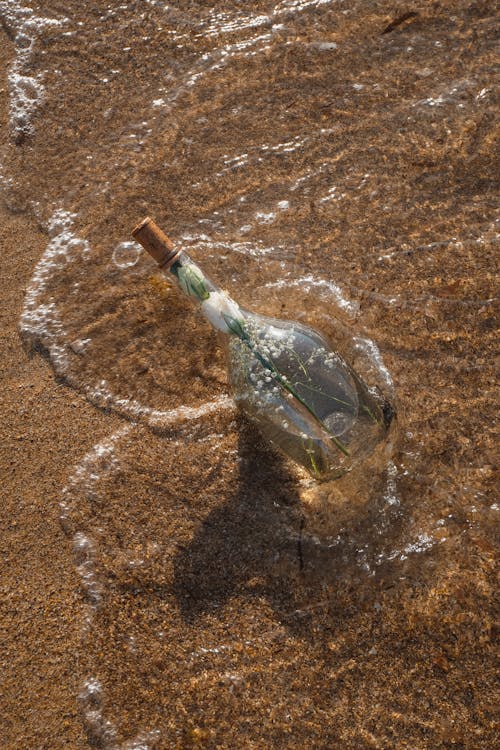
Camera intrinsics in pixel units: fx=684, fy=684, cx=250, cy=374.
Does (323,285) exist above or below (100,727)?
above

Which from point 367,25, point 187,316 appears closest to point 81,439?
point 187,316

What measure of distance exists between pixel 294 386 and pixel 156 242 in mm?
496

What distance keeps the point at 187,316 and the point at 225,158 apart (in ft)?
2.11

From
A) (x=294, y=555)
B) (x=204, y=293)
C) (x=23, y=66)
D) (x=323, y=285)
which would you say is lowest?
(x=294, y=555)

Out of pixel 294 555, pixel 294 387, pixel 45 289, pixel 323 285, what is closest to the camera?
pixel 294 387

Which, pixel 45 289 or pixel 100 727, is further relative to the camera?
pixel 45 289

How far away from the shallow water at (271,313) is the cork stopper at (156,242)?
541 millimetres

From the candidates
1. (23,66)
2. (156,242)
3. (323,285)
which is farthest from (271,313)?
(23,66)

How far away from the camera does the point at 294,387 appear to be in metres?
1.75

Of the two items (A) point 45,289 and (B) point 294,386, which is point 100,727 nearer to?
(B) point 294,386

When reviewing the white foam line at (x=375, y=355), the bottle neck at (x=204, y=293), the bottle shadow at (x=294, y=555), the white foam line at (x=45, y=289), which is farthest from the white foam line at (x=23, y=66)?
the bottle shadow at (x=294, y=555)

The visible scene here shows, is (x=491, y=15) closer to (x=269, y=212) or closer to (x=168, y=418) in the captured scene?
(x=269, y=212)

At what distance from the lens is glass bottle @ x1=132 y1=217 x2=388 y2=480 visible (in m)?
1.75

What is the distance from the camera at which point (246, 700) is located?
5.67 ft
